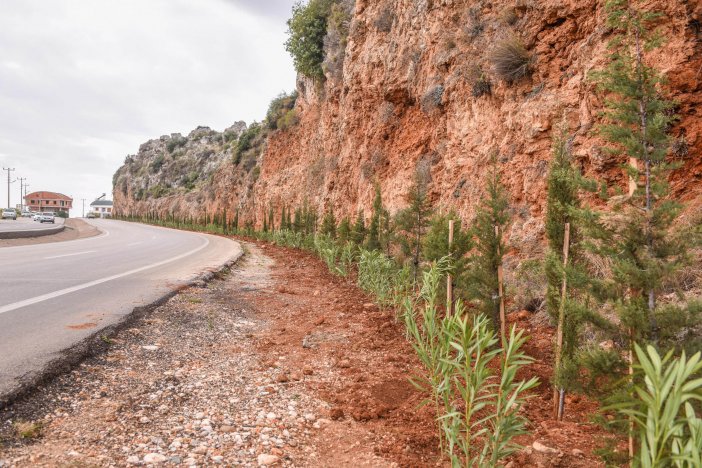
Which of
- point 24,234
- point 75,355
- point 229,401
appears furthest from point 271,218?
point 229,401

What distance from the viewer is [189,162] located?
69.2 metres

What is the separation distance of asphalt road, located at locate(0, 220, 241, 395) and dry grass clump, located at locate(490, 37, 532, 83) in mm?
8725

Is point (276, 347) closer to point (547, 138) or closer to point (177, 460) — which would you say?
point (177, 460)

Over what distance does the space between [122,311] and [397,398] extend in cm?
396

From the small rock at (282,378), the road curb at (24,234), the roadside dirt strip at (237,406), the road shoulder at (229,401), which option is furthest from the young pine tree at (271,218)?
the small rock at (282,378)

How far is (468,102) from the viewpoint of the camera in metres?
12.0

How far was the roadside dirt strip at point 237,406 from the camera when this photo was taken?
2.70 meters

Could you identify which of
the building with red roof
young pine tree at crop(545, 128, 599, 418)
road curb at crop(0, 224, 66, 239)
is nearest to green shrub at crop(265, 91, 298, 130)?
road curb at crop(0, 224, 66, 239)

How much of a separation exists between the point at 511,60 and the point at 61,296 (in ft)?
33.5

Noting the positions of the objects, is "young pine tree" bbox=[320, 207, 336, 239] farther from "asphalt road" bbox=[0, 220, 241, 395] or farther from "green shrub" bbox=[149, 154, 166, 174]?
"green shrub" bbox=[149, 154, 166, 174]

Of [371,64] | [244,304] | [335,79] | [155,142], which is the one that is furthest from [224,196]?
[155,142]

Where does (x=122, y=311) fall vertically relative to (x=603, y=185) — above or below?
below

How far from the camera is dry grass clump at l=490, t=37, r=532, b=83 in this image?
988cm

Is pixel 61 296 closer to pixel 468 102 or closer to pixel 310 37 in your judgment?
pixel 468 102
